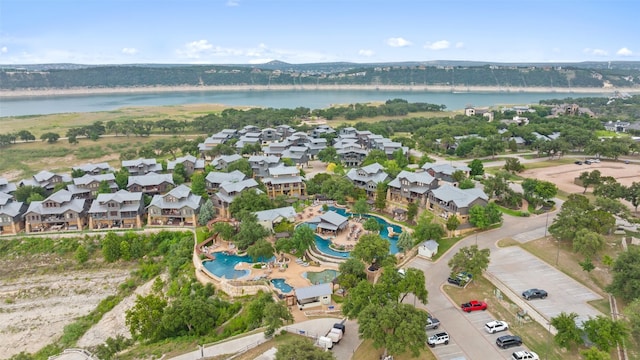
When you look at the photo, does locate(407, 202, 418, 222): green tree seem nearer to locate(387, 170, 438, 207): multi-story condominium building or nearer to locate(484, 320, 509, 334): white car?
locate(387, 170, 438, 207): multi-story condominium building

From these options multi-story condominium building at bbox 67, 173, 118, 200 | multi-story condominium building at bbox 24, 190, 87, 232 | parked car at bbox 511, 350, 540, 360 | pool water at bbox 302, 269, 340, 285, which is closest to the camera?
parked car at bbox 511, 350, 540, 360

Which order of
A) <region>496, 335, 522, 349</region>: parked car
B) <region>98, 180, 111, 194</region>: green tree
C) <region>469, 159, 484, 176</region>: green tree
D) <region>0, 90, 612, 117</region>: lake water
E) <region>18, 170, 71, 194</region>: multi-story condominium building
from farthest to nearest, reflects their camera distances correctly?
1. <region>0, 90, 612, 117</region>: lake water
2. <region>469, 159, 484, 176</region>: green tree
3. <region>18, 170, 71, 194</region>: multi-story condominium building
4. <region>98, 180, 111, 194</region>: green tree
5. <region>496, 335, 522, 349</region>: parked car

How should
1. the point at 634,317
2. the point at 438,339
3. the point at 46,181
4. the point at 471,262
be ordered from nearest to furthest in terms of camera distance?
the point at 634,317 < the point at 438,339 < the point at 471,262 < the point at 46,181

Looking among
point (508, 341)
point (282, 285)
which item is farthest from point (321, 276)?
point (508, 341)

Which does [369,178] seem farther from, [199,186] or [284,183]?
[199,186]

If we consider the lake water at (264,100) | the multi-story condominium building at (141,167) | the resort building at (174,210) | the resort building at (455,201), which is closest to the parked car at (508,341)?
the resort building at (455,201)

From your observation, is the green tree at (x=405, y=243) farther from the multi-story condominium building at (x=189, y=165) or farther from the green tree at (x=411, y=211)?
the multi-story condominium building at (x=189, y=165)

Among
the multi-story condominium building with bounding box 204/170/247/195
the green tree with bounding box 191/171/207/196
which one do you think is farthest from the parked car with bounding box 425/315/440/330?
the green tree with bounding box 191/171/207/196
